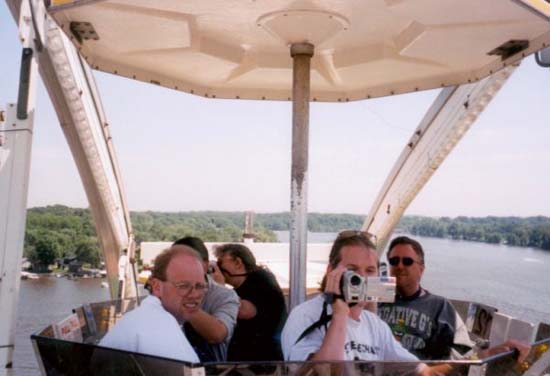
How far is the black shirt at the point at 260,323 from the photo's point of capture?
12.3 feet

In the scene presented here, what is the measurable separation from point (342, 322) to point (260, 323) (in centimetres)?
164

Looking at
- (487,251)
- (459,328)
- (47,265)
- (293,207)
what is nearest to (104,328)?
(293,207)

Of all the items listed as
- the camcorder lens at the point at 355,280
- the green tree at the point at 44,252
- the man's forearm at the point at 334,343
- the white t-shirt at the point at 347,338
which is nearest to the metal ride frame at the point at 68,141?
the white t-shirt at the point at 347,338

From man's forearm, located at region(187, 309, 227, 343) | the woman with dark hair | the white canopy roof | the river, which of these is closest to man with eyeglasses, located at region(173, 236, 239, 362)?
man's forearm, located at region(187, 309, 227, 343)

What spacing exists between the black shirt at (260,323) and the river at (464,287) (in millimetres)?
15808

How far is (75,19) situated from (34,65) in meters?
0.59

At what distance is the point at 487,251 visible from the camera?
67.8m

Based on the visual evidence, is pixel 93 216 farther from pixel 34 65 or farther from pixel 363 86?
pixel 34 65

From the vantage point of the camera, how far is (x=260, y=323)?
3.87 metres

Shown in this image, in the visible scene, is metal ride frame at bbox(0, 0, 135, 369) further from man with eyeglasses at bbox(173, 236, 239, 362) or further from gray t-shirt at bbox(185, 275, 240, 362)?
gray t-shirt at bbox(185, 275, 240, 362)

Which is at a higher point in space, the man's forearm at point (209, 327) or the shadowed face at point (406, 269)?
the shadowed face at point (406, 269)

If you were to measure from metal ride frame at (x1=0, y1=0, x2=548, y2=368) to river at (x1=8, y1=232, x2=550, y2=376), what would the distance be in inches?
426

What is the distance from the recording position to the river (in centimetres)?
2812

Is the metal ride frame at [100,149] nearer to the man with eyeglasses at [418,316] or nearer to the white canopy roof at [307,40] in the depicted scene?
the white canopy roof at [307,40]
